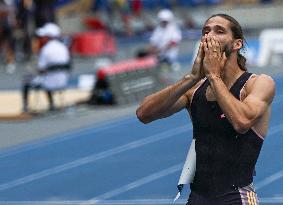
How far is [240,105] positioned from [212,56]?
0.29 m

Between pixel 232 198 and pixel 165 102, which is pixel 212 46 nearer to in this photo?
pixel 165 102

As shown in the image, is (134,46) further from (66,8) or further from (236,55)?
(236,55)

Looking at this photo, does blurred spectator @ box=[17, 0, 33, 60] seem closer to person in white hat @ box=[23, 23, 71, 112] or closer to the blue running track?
person in white hat @ box=[23, 23, 71, 112]

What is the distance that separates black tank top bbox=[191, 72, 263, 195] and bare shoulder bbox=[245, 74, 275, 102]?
1.4 inches

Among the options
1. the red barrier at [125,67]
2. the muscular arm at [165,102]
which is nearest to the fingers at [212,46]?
the muscular arm at [165,102]

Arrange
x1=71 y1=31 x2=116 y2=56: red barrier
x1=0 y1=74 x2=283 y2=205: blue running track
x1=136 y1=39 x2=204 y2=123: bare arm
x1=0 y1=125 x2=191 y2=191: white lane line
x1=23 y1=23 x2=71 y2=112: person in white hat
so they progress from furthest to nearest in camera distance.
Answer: x1=71 y1=31 x2=116 y2=56: red barrier, x1=23 y1=23 x2=71 y2=112: person in white hat, x1=0 y1=125 x2=191 y2=191: white lane line, x1=0 y1=74 x2=283 y2=205: blue running track, x1=136 y1=39 x2=204 y2=123: bare arm

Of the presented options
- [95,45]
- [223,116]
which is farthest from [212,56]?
[95,45]

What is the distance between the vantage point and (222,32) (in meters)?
5.27

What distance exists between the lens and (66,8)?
3753cm

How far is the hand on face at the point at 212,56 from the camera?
16.8 feet

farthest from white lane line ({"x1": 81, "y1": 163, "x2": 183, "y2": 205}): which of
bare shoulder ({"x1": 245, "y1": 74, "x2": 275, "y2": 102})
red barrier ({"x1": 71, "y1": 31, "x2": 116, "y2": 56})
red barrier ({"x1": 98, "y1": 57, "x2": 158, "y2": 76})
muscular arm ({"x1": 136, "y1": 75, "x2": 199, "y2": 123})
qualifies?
red barrier ({"x1": 71, "y1": 31, "x2": 116, "y2": 56})

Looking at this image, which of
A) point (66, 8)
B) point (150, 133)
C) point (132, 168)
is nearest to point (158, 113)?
point (132, 168)

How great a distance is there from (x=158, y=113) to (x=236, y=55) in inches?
21.0

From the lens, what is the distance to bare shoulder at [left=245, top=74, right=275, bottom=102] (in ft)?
17.7
